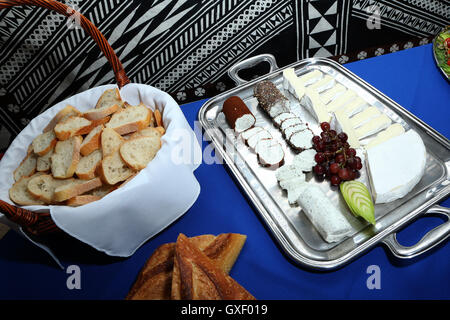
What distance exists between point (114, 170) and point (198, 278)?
0.46 m

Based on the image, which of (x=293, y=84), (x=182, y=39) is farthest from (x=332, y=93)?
(x=182, y=39)

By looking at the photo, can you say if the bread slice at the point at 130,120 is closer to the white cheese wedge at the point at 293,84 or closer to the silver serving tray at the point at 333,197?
the silver serving tray at the point at 333,197

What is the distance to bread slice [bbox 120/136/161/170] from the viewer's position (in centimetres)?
101

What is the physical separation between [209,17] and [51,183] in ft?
3.45

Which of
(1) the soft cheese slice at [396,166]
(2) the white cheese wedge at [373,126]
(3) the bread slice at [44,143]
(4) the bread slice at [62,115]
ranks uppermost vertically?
(4) the bread slice at [62,115]

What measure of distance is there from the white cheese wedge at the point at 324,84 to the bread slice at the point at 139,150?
808 millimetres

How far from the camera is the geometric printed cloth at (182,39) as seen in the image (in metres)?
1.41

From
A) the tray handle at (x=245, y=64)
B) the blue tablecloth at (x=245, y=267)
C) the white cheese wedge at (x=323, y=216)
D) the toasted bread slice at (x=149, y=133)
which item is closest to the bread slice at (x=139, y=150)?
the toasted bread slice at (x=149, y=133)

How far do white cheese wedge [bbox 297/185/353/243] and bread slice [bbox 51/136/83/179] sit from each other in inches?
31.5

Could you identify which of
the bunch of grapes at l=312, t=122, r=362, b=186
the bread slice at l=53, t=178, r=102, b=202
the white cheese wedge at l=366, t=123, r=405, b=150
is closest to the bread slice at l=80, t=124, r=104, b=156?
the bread slice at l=53, t=178, r=102, b=202

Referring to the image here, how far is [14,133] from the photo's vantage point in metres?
1.69

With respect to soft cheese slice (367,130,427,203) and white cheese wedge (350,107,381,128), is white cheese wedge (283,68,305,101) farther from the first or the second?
soft cheese slice (367,130,427,203)

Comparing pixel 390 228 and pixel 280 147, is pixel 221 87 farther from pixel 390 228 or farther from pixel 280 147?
pixel 390 228
